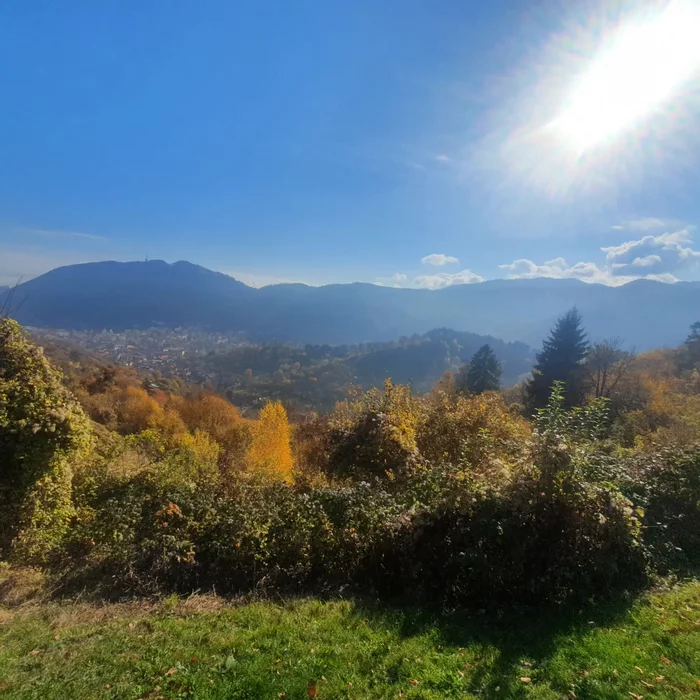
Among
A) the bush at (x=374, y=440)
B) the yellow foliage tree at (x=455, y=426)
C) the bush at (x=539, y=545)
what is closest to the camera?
the bush at (x=539, y=545)

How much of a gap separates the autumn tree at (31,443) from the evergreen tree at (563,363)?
94.9 feet

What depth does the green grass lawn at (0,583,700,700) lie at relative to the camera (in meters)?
4.09

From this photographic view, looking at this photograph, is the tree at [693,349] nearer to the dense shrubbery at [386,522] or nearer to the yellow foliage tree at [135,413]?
the dense shrubbery at [386,522]

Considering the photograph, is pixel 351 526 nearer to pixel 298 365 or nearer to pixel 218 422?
pixel 218 422

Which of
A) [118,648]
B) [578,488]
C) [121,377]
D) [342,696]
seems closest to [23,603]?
[118,648]

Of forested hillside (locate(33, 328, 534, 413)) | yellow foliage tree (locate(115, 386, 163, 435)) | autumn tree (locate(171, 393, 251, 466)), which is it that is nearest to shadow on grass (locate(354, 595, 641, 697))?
autumn tree (locate(171, 393, 251, 466))

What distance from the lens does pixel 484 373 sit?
1515 inches

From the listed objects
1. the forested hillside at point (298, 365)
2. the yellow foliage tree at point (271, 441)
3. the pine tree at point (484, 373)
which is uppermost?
the pine tree at point (484, 373)

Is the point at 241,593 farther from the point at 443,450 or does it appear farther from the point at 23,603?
the point at 443,450

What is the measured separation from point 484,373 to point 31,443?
37.1 meters

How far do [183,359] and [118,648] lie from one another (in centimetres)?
13605

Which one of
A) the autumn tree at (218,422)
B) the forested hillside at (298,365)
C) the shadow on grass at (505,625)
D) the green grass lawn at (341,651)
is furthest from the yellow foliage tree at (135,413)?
the forested hillside at (298,365)

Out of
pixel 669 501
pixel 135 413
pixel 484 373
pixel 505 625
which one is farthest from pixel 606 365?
pixel 135 413

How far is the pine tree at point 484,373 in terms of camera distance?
124ft
